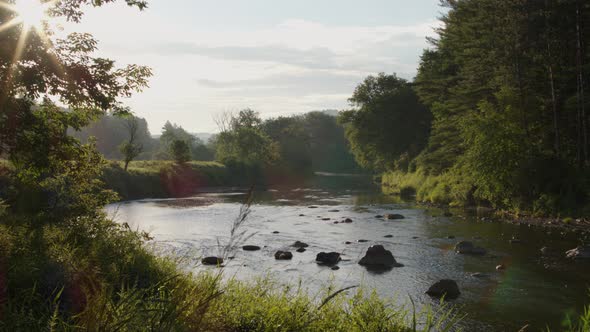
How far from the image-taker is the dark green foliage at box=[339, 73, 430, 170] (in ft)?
230

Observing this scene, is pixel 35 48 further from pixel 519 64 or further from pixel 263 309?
pixel 519 64

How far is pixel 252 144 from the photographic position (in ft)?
325

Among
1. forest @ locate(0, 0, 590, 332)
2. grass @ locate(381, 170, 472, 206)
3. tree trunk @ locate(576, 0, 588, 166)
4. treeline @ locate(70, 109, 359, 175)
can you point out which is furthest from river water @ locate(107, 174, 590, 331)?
treeline @ locate(70, 109, 359, 175)

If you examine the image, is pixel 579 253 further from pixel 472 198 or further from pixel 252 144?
pixel 252 144

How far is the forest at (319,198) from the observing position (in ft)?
25.6

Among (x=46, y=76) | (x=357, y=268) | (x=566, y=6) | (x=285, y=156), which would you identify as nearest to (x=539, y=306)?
(x=357, y=268)

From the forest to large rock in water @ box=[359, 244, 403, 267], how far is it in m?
0.23

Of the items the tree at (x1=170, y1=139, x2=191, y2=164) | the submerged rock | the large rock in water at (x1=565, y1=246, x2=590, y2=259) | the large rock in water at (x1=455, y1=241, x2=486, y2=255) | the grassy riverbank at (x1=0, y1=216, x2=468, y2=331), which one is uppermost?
the tree at (x1=170, y1=139, x2=191, y2=164)

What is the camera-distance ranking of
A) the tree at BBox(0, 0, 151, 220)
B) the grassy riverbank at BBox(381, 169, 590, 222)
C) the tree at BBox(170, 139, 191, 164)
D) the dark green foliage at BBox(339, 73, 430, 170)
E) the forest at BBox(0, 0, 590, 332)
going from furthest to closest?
1. the tree at BBox(170, 139, 191, 164)
2. the dark green foliage at BBox(339, 73, 430, 170)
3. the grassy riverbank at BBox(381, 169, 590, 222)
4. the tree at BBox(0, 0, 151, 220)
5. the forest at BBox(0, 0, 590, 332)

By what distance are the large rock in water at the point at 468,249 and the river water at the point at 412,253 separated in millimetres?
534

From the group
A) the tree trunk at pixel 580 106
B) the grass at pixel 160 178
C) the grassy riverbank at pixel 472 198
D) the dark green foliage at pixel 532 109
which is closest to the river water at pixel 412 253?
the grassy riverbank at pixel 472 198

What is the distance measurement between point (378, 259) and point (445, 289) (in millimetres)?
4896

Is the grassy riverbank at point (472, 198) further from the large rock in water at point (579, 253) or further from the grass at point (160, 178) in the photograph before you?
the grass at point (160, 178)

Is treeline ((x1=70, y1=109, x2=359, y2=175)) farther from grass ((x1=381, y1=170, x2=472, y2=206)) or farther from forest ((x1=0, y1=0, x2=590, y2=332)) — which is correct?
grass ((x1=381, y1=170, x2=472, y2=206))
